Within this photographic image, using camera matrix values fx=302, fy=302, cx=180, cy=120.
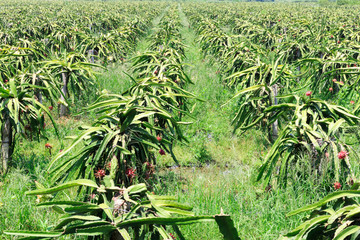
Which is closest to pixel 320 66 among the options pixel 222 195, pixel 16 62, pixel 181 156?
pixel 181 156

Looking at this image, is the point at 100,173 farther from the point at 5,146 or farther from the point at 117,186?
the point at 5,146

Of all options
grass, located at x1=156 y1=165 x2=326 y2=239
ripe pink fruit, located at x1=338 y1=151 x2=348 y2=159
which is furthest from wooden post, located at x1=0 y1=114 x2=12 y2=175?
ripe pink fruit, located at x1=338 y1=151 x2=348 y2=159

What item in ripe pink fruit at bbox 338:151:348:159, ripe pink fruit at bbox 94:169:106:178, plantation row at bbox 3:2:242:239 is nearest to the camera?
plantation row at bbox 3:2:242:239

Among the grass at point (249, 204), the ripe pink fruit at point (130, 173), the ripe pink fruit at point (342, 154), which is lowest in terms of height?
the grass at point (249, 204)

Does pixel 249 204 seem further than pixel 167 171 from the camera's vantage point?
No

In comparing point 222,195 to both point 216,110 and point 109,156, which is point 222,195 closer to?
point 109,156

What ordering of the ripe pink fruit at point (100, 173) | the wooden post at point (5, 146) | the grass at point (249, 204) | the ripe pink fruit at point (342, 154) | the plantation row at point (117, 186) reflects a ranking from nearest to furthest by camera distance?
the plantation row at point (117, 186) < the ripe pink fruit at point (100, 173) < the ripe pink fruit at point (342, 154) < the grass at point (249, 204) < the wooden post at point (5, 146)

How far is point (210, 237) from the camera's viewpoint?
7.80 feet

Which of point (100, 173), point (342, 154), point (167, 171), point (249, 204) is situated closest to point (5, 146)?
point (167, 171)

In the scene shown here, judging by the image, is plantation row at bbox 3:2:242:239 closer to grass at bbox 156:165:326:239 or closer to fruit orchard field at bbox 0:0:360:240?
fruit orchard field at bbox 0:0:360:240

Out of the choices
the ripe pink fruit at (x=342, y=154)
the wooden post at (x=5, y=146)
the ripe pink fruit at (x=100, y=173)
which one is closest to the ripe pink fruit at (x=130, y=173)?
the ripe pink fruit at (x=100, y=173)

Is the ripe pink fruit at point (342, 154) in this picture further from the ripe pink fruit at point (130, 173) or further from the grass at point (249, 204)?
the ripe pink fruit at point (130, 173)

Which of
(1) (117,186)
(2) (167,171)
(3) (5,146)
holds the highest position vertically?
(1) (117,186)

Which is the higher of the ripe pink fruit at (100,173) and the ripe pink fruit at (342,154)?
the ripe pink fruit at (100,173)
